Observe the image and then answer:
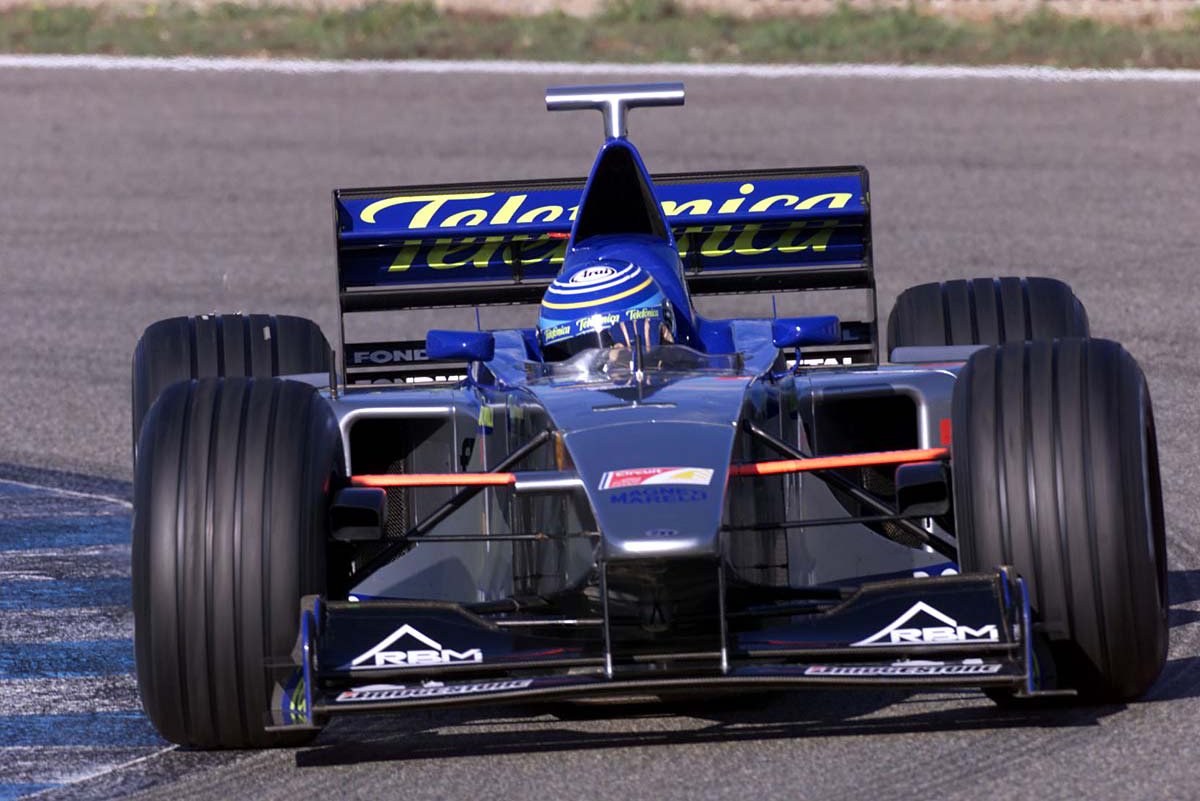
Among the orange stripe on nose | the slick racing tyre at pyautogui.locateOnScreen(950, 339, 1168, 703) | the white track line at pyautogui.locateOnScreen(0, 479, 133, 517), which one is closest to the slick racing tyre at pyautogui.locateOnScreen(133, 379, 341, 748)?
the orange stripe on nose

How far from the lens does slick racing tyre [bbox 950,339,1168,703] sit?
6.13 metres

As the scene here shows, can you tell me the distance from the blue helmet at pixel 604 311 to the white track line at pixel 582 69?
13.3 m

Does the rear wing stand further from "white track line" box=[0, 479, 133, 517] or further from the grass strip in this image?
the grass strip

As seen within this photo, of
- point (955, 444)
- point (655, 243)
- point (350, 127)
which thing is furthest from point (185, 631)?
point (350, 127)

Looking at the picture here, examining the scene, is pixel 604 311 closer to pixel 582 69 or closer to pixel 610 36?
pixel 582 69

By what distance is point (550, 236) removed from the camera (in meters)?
9.12

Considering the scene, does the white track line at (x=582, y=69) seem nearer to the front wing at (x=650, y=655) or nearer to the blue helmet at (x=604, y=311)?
the blue helmet at (x=604, y=311)

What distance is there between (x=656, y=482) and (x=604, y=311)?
1561 millimetres

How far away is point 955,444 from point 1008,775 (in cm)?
98

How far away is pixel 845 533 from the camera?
741 cm

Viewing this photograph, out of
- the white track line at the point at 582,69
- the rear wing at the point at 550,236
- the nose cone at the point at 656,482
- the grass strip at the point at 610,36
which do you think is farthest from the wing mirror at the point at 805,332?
the grass strip at the point at 610,36

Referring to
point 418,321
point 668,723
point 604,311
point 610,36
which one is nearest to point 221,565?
point 668,723

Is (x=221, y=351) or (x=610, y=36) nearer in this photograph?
(x=221, y=351)

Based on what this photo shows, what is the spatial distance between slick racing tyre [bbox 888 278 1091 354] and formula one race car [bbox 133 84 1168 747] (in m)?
0.72
